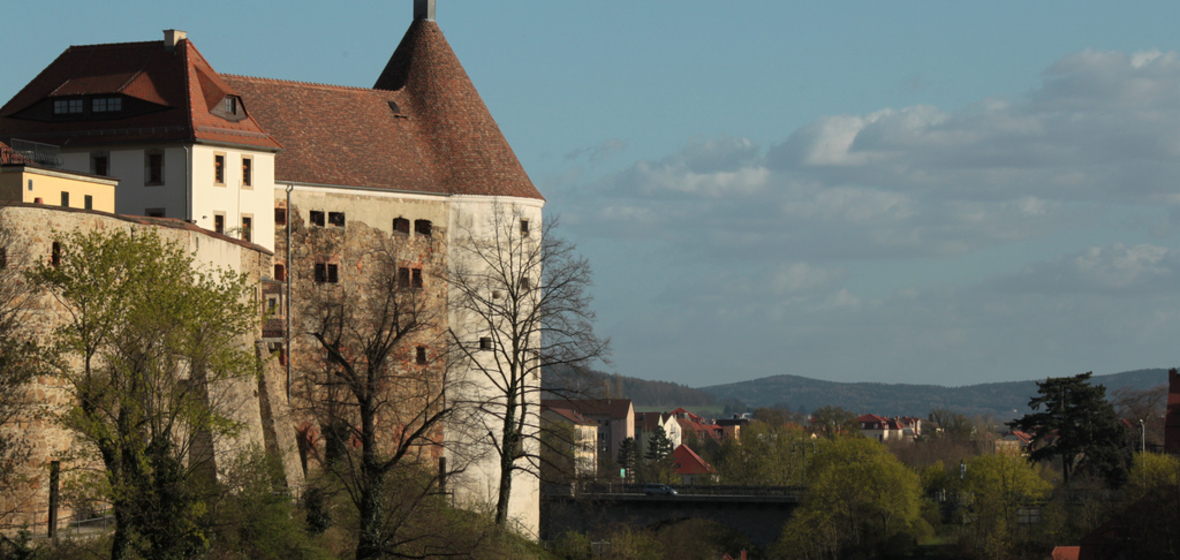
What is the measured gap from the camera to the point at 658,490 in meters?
92.3

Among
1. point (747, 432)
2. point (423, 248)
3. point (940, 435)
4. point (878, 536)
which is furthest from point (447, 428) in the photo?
point (940, 435)

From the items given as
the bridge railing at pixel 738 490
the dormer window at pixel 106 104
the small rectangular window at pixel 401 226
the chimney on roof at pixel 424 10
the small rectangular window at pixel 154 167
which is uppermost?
the chimney on roof at pixel 424 10

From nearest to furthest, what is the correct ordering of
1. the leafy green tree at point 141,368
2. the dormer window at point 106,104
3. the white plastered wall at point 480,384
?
the leafy green tree at point 141,368 → the dormer window at point 106,104 → the white plastered wall at point 480,384

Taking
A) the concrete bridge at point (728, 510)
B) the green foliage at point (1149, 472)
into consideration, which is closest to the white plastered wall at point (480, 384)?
the green foliage at point (1149, 472)

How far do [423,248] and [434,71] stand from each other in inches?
283

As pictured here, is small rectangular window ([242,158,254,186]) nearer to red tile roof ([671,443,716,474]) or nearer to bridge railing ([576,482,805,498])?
bridge railing ([576,482,805,498])

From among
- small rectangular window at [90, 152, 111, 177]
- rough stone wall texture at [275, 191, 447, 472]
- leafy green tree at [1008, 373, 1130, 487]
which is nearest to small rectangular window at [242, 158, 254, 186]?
rough stone wall texture at [275, 191, 447, 472]

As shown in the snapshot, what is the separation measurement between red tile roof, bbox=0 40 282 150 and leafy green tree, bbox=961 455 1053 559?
152 ft

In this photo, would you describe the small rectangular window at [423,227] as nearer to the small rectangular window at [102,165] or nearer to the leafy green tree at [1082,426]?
the small rectangular window at [102,165]

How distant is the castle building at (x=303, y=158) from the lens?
43938 millimetres

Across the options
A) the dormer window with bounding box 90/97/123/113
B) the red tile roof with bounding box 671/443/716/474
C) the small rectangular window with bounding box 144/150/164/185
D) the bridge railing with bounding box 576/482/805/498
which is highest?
the dormer window with bounding box 90/97/123/113

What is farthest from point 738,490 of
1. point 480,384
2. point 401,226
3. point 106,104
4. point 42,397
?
point 42,397

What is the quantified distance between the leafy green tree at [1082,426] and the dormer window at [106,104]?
187 ft

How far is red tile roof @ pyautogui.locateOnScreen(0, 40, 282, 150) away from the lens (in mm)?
43969
